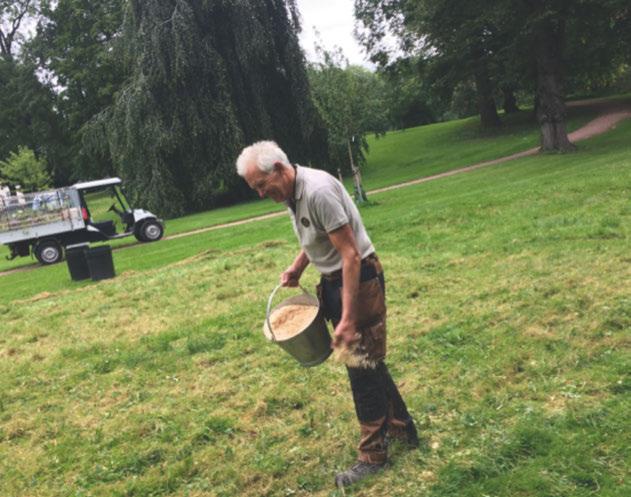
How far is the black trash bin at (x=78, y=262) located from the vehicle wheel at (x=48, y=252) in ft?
18.1

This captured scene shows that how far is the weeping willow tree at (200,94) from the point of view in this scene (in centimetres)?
2291

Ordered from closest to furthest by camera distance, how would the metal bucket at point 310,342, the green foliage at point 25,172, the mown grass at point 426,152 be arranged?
the metal bucket at point 310,342, the mown grass at point 426,152, the green foliage at point 25,172

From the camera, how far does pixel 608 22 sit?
1988 centimetres

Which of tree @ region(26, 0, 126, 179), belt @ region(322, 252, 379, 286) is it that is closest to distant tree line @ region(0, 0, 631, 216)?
tree @ region(26, 0, 126, 179)

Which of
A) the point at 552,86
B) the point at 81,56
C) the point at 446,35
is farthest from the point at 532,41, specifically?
the point at 81,56

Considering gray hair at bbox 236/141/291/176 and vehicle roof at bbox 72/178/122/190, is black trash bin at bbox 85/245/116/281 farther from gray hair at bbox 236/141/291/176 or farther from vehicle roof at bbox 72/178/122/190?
gray hair at bbox 236/141/291/176

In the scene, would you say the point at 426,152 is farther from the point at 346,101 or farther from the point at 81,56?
the point at 81,56

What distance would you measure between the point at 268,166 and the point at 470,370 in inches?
90.8

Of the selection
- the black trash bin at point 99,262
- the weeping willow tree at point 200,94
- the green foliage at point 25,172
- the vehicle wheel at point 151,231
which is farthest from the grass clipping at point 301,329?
the green foliage at point 25,172

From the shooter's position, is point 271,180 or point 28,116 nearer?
point 271,180

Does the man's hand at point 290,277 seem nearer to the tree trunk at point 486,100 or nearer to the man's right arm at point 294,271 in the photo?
the man's right arm at point 294,271

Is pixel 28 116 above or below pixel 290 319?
above

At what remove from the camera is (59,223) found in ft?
56.5

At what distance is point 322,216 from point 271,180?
30 centimetres
